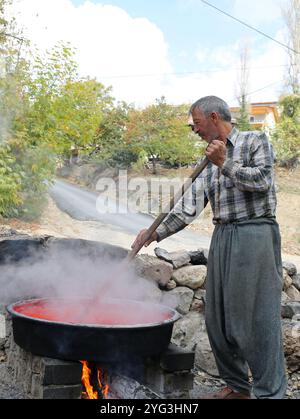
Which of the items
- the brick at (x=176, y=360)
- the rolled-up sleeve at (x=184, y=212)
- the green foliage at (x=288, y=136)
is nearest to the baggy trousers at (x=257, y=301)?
the brick at (x=176, y=360)

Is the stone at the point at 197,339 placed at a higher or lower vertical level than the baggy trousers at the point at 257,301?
lower

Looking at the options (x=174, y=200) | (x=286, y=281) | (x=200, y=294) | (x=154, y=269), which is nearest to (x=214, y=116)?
(x=174, y=200)

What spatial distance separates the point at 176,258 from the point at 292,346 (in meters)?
1.48

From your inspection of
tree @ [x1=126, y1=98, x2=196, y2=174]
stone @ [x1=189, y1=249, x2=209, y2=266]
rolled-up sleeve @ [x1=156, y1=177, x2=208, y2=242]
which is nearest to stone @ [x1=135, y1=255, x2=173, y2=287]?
stone @ [x1=189, y1=249, x2=209, y2=266]

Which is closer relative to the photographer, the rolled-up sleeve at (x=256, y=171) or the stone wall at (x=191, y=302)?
the rolled-up sleeve at (x=256, y=171)

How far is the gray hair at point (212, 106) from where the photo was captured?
2.90 m

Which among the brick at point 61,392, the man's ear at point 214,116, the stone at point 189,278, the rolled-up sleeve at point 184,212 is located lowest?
the brick at point 61,392

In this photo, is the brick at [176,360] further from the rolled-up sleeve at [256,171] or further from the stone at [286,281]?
the stone at [286,281]

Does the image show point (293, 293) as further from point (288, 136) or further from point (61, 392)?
point (288, 136)

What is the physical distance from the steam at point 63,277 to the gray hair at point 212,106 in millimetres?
1576

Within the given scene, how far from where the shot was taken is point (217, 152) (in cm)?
274

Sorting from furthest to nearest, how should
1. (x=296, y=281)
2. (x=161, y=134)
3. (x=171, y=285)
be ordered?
(x=161, y=134) → (x=296, y=281) → (x=171, y=285)

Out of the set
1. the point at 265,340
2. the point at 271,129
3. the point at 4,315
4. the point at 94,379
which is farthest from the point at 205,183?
the point at 271,129

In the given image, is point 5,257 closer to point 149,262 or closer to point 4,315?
point 4,315
